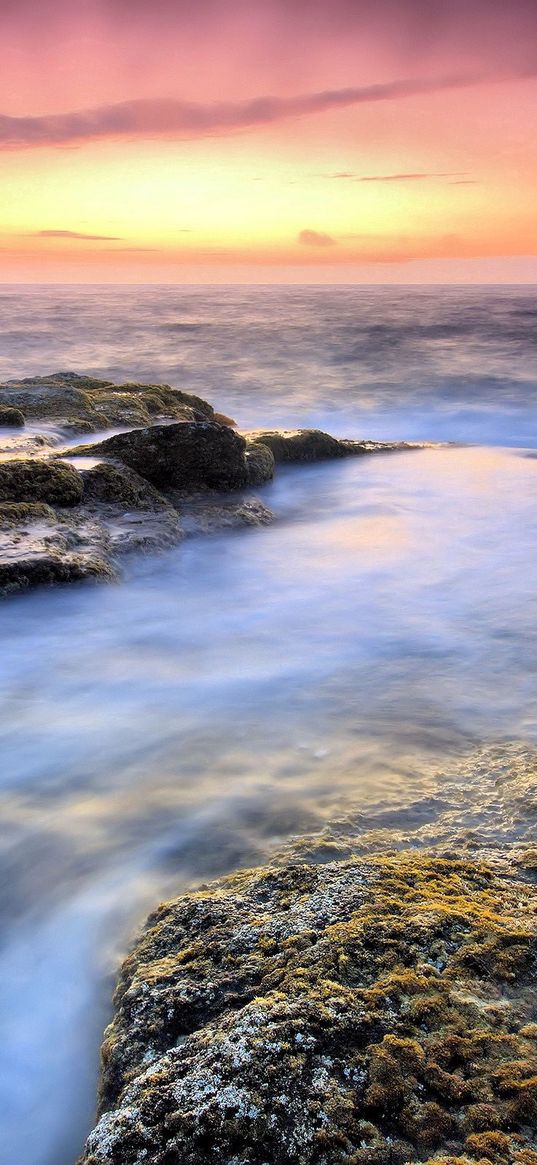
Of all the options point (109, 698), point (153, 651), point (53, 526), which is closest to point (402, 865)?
point (109, 698)

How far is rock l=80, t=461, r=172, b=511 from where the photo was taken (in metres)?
7.04

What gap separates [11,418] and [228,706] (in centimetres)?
673

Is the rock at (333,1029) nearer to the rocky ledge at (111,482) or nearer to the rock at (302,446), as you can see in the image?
the rocky ledge at (111,482)

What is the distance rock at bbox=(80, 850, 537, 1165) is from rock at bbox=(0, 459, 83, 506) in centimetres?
498

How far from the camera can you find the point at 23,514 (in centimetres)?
622

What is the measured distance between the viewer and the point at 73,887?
2.96 meters

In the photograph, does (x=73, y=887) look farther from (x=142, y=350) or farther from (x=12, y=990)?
(x=142, y=350)

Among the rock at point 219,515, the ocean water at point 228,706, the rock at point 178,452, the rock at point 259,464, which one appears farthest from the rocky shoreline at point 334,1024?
the rock at point 259,464

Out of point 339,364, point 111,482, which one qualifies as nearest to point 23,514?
point 111,482

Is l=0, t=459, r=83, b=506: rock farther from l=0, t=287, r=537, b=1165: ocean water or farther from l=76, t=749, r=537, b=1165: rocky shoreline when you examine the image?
l=76, t=749, r=537, b=1165: rocky shoreline

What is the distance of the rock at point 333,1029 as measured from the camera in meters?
1.41

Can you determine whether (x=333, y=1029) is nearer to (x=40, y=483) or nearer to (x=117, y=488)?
(x=40, y=483)

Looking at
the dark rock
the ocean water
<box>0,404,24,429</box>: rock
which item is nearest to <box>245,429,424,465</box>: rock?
the dark rock

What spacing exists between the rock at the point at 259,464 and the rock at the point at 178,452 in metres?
0.80
